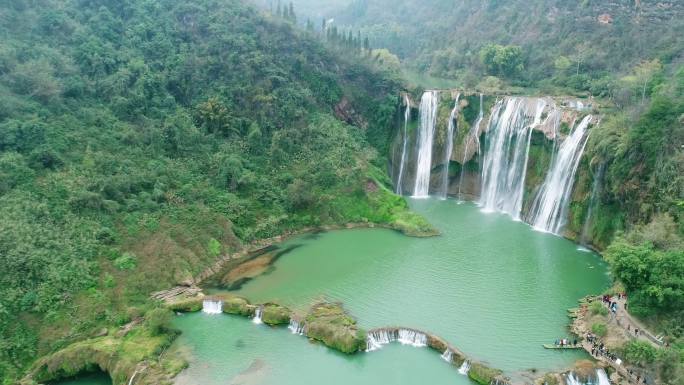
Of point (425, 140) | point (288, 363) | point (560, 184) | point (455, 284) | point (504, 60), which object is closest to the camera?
point (288, 363)

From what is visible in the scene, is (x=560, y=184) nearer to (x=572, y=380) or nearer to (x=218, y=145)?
(x=572, y=380)

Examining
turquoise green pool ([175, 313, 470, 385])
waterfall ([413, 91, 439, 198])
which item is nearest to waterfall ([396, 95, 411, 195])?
waterfall ([413, 91, 439, 198])

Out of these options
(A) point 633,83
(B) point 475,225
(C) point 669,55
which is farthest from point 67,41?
(C) point 669,55

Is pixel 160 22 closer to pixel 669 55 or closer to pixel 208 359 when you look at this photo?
pixel 208 359

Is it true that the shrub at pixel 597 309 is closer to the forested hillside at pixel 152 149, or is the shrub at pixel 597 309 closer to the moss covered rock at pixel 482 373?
the moss covered rock at pixel 482 373

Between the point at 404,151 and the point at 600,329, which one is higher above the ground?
the point at 404,151

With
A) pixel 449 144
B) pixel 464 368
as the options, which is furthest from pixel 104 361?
pixel 449 144

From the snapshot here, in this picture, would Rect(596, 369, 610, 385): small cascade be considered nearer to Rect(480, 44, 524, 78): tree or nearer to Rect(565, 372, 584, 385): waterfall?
Rect(565, 372, 584, 385): waterfall
